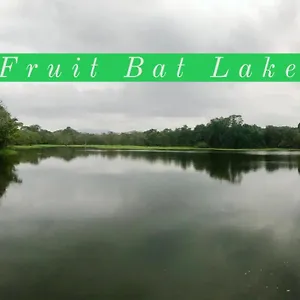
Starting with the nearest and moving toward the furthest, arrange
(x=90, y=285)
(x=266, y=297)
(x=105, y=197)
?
(x=266, y=297) → (x=90, y=285) → (x=105, y=197)

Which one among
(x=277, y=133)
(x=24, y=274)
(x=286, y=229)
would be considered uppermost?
(x=277, y=133)

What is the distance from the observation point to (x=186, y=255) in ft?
25.7

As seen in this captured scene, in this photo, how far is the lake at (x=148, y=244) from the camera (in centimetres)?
612

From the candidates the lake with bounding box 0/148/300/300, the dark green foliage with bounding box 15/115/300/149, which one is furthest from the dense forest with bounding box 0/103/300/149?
the lake with bounding box 0/148/300/300

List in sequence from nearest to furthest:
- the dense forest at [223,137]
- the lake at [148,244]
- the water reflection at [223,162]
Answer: the lake at [148,244]
the water reflection at [223,162]
the dense forest at [223,137]

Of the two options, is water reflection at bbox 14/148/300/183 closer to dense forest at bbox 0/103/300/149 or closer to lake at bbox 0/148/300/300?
lake at bbox 0/148/300/300

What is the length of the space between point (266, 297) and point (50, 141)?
91.2 meters

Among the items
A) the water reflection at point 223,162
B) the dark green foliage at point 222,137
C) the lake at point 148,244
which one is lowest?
the lake at point 148,244

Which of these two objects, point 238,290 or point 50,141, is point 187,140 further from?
point 238,290

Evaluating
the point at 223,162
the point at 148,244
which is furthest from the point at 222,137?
the point at 148,244

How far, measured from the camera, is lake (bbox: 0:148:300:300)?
612 cm

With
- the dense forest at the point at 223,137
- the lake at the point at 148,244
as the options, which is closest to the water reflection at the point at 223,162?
the lake at the point at 148,244

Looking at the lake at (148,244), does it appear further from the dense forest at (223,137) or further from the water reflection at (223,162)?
the dense forest at (223,137)

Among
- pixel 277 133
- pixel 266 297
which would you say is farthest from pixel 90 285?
pixel 277 133
